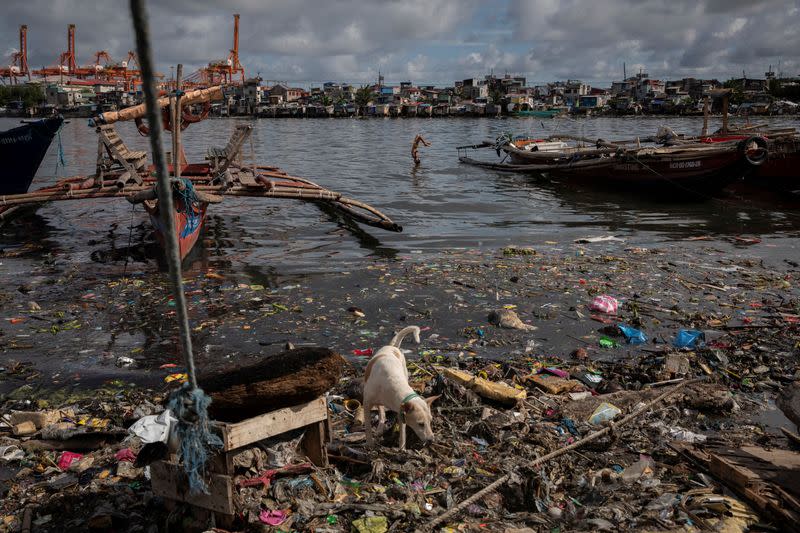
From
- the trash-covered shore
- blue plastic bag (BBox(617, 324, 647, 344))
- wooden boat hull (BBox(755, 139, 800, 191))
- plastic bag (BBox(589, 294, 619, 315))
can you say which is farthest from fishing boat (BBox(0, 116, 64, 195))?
wooden boat hull (BBox(755, 139, 800, 191))

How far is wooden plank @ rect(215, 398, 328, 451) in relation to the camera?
323 centimetres

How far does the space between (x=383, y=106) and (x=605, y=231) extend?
9084 centimetres

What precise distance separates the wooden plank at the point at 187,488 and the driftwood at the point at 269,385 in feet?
1.30

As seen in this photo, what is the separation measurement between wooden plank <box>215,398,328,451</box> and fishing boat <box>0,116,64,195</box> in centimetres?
1457

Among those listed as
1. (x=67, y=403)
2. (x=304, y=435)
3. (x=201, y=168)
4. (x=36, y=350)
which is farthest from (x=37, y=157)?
(x=304, y=435)

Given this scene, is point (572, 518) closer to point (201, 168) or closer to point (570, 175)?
point (201, 168)

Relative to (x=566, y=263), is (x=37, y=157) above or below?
above

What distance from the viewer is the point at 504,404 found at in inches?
199

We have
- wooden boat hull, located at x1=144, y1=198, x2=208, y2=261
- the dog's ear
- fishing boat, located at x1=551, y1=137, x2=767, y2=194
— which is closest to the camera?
the dog's ear

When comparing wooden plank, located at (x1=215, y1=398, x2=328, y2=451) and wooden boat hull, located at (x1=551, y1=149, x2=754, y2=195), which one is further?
wooden boat hull, located at (x1=551, y1=149, x2=754, y2=195)

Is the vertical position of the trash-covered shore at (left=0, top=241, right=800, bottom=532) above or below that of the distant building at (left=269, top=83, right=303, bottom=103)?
below

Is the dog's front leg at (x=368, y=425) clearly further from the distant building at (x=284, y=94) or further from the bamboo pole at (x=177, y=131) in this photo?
the distant building at (x=284, y=94)

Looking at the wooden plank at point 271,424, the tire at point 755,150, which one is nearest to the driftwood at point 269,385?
the wooden plank at point 271,424

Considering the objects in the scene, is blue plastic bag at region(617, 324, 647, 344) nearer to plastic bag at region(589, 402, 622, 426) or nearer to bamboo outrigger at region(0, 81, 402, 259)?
plastic bag at region(589, 402, 622, 426)
